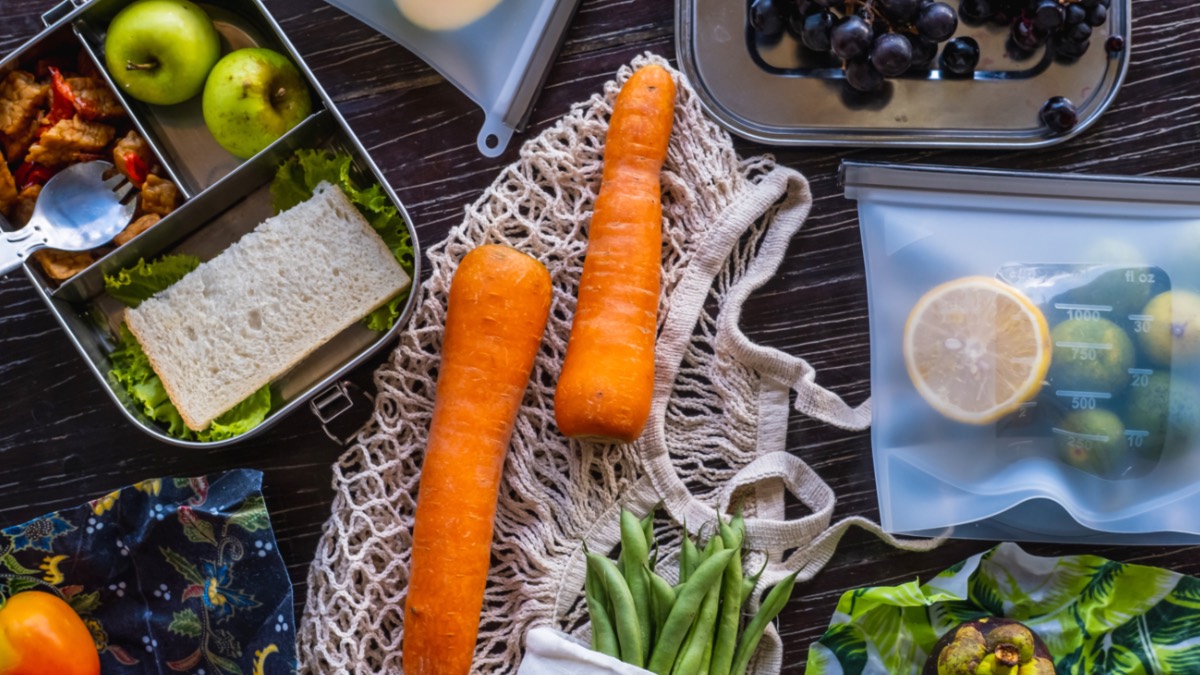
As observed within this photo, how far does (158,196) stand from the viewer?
1.24m

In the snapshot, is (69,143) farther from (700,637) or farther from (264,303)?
(700,637)

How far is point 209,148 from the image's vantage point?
1.29 metres

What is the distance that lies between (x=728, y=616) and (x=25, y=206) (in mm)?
1015

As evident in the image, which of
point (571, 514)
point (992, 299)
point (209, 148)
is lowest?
point (571, 514)

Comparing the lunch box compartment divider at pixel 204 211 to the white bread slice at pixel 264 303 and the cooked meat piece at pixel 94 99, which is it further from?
the cooked meat piece at pixel 94 99

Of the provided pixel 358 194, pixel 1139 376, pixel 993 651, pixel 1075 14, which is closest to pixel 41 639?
pixel 358 194

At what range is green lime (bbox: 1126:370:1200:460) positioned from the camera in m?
1.19

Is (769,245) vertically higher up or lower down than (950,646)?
higher up

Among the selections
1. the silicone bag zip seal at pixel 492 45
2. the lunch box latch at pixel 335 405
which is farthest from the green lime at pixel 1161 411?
the lunch box latch at pixel 335 405

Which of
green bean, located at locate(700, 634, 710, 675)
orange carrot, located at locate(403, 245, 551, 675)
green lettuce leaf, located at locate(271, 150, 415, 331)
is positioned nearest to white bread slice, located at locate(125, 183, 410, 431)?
green lettuce leaf, located at locate(271, 150, 415, 331)

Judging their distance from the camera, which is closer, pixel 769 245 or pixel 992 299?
pixel 992 299

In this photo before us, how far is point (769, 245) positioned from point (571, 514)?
44 cm

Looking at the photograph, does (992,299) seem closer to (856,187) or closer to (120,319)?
(856,187)

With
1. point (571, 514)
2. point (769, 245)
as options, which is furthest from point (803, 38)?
point (571, 514)
